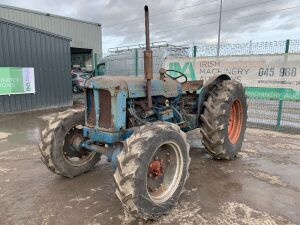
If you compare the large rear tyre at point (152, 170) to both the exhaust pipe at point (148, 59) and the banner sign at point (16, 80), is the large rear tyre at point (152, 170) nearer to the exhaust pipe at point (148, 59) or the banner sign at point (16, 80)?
the exhaust pipe at point (148, 59)

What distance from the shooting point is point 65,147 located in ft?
14.1

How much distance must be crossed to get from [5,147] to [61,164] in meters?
2.92

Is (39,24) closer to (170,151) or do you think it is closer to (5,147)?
(5,147)

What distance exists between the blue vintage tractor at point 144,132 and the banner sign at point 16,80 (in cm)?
735

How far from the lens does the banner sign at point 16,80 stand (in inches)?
412

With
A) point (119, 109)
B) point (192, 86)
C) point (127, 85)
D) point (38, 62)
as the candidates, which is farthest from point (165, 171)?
point (38, 62)

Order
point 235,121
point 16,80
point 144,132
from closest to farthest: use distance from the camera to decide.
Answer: point 144,132 → point 235,121 → point 16,80

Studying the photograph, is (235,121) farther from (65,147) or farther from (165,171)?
(65,147)

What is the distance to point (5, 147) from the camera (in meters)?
6.29

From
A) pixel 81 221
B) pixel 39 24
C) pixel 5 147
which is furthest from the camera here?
pixel 39 24

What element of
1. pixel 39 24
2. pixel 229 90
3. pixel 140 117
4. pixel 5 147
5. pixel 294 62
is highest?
pixel 39 24

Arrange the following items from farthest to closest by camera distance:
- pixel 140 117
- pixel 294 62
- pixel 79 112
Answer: pixel 294 62 < pixel 79 112 < pixel 140 117

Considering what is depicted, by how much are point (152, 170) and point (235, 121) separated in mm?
2925

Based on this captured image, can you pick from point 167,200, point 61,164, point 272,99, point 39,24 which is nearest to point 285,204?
point 167,200
